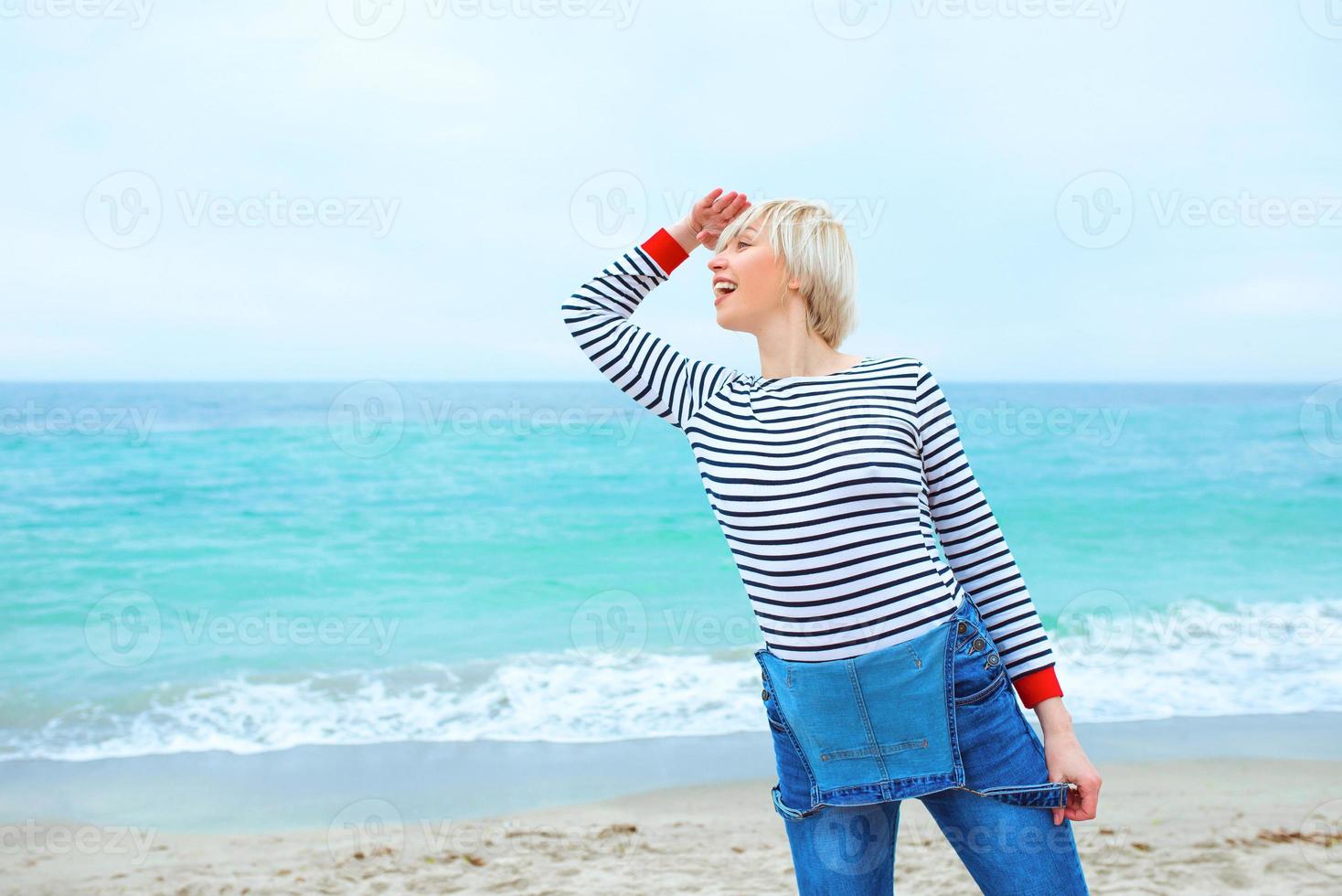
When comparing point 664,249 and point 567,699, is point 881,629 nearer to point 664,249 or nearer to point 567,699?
point 664,249

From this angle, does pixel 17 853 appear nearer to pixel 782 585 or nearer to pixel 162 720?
pixel 162 720

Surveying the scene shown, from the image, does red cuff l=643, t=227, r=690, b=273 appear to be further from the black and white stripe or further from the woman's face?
the black and white stripe

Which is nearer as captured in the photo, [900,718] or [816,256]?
[900,718]

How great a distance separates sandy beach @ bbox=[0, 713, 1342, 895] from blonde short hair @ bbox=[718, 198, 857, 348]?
2895mm

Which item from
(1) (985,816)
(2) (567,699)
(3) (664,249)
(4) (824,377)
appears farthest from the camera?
(2) (567,699)

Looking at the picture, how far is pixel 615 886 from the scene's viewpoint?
13.1 feet

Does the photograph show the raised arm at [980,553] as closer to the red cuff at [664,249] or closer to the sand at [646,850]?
the red cuff at [664,249]

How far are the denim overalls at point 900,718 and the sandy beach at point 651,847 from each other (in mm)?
A: 2592

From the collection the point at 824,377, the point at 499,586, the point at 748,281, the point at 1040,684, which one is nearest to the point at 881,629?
the point at 1040,684

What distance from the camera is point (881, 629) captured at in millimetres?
1635

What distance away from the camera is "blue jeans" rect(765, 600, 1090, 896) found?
5.26 ft

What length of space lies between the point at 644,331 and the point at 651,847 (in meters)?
3.14

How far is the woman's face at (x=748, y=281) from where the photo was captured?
6.15 feet

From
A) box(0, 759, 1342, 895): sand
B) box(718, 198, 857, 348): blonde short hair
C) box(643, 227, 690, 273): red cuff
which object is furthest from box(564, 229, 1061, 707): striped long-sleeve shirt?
box(0, 759, 1342, 895): sand
